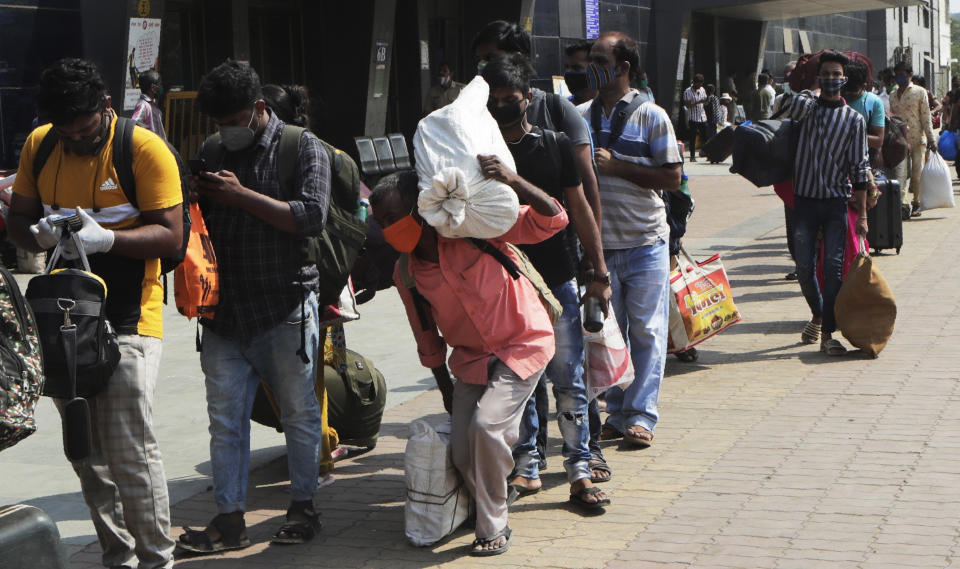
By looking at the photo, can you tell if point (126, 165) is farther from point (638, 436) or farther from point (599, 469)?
point (638, 436)

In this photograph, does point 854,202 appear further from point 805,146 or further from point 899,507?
point 899,507

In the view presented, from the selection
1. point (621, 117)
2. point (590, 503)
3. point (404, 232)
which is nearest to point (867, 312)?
point (621, 117)

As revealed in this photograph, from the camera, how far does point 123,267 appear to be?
4320 millimetres

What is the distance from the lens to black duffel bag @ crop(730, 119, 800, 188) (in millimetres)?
8680

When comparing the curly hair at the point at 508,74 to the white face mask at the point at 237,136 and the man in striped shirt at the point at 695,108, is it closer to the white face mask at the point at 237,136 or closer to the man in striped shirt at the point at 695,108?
the white face mask at the point at 237,136

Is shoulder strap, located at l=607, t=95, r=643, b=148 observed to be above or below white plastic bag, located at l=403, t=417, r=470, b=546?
above

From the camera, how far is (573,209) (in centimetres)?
523

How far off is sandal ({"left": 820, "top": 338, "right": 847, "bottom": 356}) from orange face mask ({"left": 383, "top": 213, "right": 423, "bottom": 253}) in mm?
4361

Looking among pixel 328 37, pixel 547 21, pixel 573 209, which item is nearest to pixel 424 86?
pixel 328 37

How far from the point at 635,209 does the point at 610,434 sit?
1181mm

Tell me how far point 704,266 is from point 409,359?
2129mm

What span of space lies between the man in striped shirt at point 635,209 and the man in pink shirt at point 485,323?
1.46 meters

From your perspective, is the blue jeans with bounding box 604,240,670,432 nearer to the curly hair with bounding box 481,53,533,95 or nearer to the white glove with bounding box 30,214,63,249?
the curly hair with bounding box 481,53,533,95

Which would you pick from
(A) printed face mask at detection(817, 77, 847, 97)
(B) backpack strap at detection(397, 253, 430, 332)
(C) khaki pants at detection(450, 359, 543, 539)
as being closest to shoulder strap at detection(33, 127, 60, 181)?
(B) backpack strap at detection(397, 253, 430, 332)
